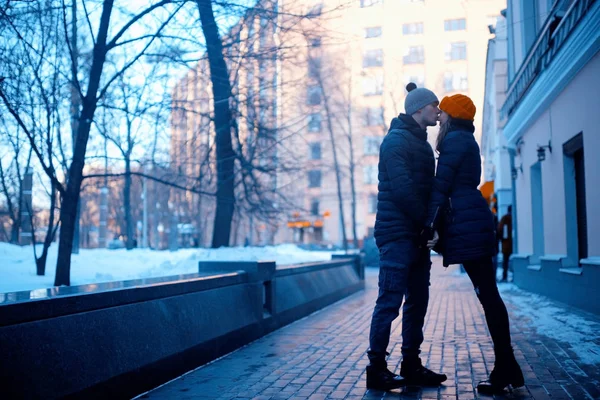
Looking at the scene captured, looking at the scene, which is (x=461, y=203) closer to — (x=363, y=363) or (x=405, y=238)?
(x=405, y=238)

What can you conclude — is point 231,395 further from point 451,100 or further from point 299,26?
point 299,26

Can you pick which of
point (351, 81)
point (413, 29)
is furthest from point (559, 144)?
point (413, 29)

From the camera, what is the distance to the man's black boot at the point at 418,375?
508 centimetres

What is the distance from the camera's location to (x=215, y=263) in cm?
778

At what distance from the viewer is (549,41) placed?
11.4 m

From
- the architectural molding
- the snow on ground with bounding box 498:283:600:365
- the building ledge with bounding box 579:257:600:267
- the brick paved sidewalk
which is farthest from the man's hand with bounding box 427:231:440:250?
the building ledge with bounding box 579:257:600:267

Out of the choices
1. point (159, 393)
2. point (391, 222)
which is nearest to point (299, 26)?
point (391, 222)

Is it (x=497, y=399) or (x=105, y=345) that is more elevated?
(x=105, y=345)

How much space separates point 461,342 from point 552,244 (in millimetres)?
6535

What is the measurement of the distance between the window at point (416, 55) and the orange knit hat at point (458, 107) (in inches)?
2030

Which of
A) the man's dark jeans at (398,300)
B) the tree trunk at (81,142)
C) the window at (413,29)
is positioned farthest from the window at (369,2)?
the window at (413,29)

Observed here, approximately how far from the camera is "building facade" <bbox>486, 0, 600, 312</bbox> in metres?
9.52

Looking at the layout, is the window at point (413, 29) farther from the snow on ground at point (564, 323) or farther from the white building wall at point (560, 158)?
the snow on ground at point (564, 323)

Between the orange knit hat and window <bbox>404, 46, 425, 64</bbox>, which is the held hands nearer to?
the orange knit hat
